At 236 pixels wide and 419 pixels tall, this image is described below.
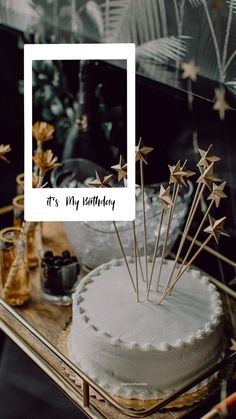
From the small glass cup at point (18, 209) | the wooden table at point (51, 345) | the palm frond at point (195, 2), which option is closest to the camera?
the wooden table at point (51, 345)

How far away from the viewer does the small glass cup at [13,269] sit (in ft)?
3.11

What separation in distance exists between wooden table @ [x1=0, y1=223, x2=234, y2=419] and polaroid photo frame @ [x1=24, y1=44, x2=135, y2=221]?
0.45 ft

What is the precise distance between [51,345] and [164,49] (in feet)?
1.46

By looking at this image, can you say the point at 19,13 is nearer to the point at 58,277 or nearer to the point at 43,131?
the point at 43,131

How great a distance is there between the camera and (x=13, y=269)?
947 mm

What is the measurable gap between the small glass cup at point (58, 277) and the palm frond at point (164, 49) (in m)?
0.31

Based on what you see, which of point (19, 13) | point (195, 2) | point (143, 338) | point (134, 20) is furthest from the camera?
point (19, 13)

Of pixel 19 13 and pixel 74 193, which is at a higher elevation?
pixel 19 13

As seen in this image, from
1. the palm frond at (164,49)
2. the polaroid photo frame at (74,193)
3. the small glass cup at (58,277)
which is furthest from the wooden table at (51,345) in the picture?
the palm frond at (164,49)

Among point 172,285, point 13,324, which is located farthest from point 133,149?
point 13,324

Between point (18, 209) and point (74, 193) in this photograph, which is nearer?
point (74, 193)

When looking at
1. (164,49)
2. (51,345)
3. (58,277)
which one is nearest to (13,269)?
(58,277)

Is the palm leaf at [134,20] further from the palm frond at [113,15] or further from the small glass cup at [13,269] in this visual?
the small glass cup at [13,269]

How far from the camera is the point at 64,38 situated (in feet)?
3.81
